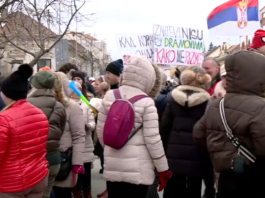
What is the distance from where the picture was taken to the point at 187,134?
4.61m

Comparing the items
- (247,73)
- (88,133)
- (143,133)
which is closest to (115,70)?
(88,133)

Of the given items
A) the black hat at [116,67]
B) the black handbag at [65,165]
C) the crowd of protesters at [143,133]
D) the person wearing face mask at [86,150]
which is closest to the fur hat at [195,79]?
the crowd of protesters at [143,133]

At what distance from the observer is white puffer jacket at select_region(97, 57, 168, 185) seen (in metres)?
3.85

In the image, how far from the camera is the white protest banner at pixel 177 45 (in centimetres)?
912

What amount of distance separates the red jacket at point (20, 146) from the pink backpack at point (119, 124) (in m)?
0.59

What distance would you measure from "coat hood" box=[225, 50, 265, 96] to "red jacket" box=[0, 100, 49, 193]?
5.49 ft

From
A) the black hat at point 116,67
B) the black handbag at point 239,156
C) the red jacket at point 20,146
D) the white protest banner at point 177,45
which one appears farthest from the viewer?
the white protest banner at point 177,45

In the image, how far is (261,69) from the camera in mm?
3301

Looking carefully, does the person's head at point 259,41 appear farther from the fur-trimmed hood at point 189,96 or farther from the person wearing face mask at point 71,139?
the person wearing face mask at point 71,139

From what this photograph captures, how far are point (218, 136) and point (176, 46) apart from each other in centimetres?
599

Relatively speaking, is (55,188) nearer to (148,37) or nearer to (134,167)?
(134,167)

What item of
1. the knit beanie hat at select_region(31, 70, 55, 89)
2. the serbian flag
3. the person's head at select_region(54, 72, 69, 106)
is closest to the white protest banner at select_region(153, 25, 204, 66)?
the serbian flag

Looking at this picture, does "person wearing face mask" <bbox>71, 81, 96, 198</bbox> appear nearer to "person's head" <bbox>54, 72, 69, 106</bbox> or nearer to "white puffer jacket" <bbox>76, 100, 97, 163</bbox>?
"white puffer jacket" <bbox>76, 100, 97, 163</bbox>

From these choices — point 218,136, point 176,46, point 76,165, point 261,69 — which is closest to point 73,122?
point 76,165
